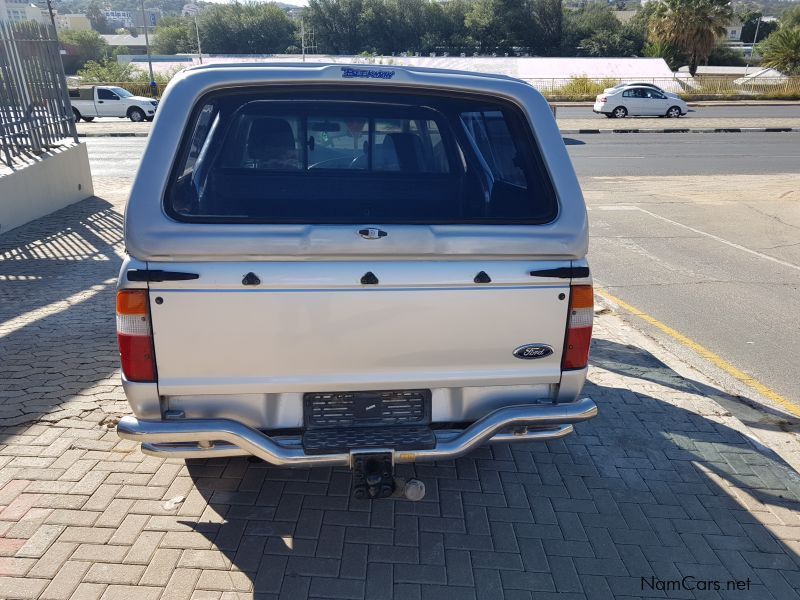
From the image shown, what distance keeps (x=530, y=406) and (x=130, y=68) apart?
54.6 m

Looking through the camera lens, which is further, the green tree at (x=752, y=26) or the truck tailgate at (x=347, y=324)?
the green tree at (x=752, y=26)

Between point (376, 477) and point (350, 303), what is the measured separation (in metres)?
0.82

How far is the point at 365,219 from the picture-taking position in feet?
9.55

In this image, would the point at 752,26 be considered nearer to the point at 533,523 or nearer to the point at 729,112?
the point at 729,112

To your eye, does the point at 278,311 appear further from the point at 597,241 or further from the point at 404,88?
the point at 597,241

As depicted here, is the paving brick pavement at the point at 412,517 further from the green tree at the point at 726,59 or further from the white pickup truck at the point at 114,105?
the green tree at the point at 726,59

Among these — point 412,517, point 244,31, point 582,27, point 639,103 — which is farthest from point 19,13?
point 244,31

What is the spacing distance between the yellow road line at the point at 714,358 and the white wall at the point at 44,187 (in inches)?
315

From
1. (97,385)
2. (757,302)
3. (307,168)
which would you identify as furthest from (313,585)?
(757,302)

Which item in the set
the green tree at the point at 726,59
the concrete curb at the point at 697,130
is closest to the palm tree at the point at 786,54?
the concrete curb at the point at 697,130

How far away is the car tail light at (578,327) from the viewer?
3.00 m

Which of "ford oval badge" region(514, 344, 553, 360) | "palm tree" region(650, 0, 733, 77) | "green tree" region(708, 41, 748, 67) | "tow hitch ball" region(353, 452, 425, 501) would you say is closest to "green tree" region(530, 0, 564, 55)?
"green tree" region(708, 41, 748, 67)

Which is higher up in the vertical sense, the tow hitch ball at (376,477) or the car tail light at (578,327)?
the car tail light at (578,327)

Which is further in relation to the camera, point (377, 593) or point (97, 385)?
point (97, 385)
